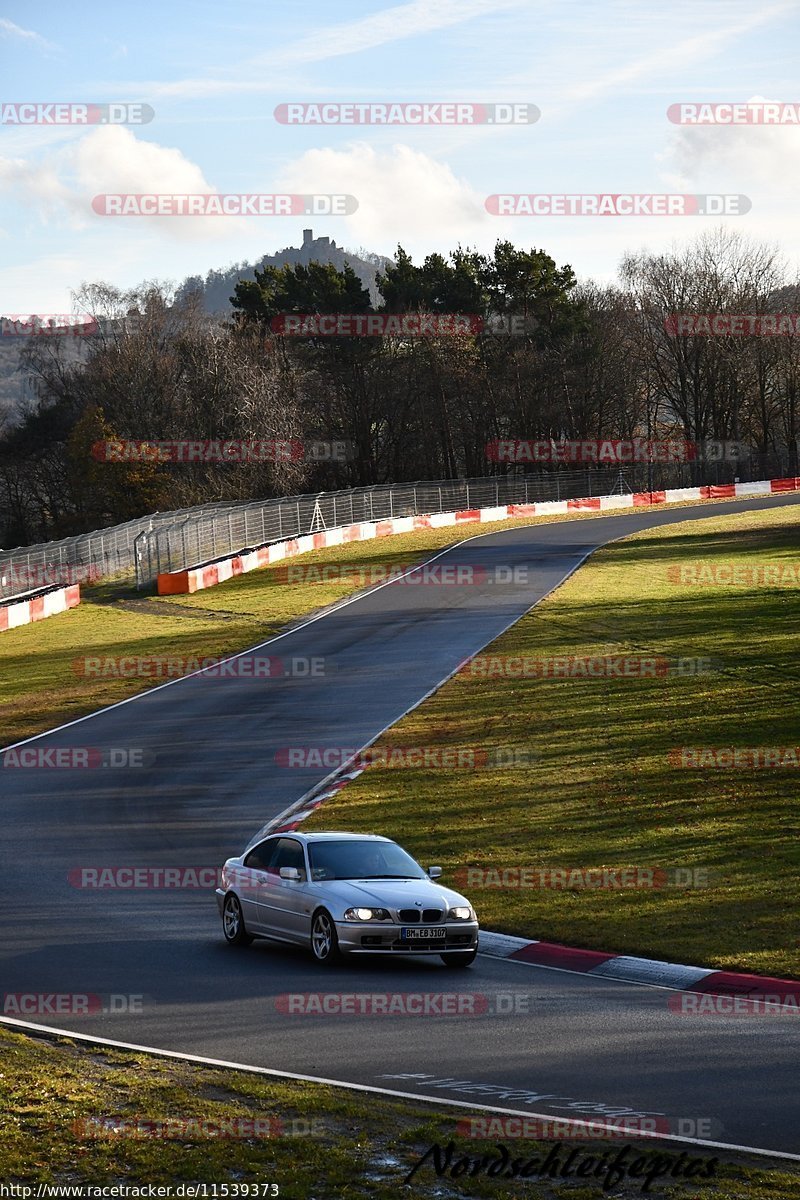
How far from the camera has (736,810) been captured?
1900 cm

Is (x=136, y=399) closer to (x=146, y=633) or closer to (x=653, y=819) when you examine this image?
(x=146, y=633)

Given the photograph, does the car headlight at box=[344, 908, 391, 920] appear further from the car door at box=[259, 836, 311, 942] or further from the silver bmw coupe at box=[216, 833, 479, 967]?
the car door at box=[259, 836, 311, 942]

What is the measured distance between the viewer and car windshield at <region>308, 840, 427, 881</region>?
579 inches

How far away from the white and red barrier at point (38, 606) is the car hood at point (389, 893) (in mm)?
31507

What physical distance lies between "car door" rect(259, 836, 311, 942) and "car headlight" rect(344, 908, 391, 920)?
69 centimetres

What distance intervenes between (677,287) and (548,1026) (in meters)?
94.6

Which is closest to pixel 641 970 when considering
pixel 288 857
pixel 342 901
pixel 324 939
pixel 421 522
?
pixel 342 901

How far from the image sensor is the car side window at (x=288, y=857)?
14.8m

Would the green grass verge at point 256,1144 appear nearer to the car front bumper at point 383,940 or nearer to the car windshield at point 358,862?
the car front bumper at point 383,940

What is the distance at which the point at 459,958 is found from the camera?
13.9 metres

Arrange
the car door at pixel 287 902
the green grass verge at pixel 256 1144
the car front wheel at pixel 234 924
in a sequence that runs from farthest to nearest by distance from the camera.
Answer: the car front wheel at pixel 234 924
the car door at pixel 287 902
the green grass verge at pixel 256 1144

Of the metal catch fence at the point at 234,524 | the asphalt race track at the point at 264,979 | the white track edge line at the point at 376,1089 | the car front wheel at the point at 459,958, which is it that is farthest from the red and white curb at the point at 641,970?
the metal catch fence at the point at 234,524

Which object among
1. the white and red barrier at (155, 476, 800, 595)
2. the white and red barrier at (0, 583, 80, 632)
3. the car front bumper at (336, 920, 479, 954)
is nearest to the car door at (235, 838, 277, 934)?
the car front bumper at (336, 920, 479, 954)

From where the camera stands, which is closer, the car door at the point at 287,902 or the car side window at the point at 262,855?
the car door at the point at 287,902
